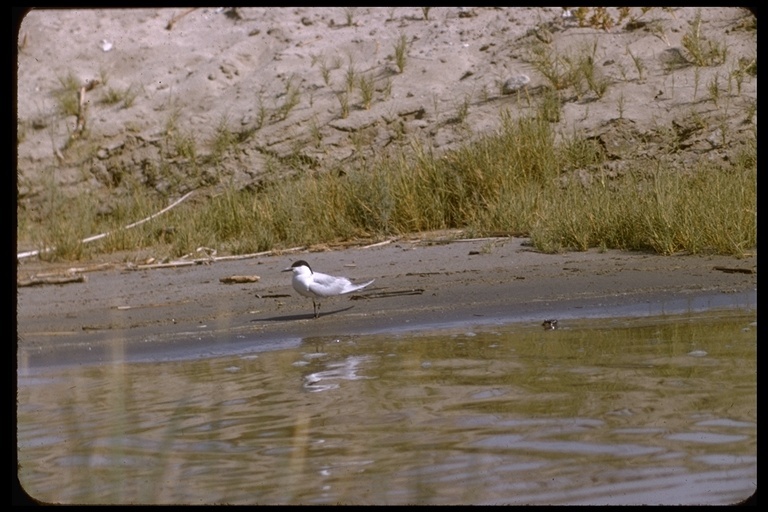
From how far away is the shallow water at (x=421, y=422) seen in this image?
456 cm

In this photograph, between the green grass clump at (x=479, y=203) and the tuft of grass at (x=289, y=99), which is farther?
the tuft of grass at (x=289, y=99)

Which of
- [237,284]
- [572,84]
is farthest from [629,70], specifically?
[237,284]

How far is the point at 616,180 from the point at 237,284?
4.49 meters

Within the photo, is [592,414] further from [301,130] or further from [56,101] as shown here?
[56,101]

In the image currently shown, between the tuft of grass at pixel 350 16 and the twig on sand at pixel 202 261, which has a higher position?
the tuft of grass at pixel 350 16

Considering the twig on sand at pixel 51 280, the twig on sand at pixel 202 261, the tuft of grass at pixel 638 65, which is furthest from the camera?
the tuft of grass at pixel 638 65

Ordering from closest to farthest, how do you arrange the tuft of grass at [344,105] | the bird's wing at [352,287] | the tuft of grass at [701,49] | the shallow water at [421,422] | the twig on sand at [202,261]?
the shallow water at [421,422]
the bird's wing at [352,287]
the twig on sand at [202,261]
the tuft of grass at [701,49]
the tuft of grass at [344,105]

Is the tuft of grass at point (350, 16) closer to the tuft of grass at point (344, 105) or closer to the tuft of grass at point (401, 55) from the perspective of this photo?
the tuft of grass at point (401, 55)

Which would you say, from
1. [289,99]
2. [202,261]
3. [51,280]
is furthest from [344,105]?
[51,280]

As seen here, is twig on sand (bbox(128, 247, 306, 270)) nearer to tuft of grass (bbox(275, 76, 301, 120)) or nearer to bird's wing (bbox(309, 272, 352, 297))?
bird's wing (bbox(309, 272, 352, 297))

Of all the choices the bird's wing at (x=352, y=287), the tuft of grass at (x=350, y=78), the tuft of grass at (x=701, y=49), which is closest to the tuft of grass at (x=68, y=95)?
the tuft of grass at (x=350, y=78)

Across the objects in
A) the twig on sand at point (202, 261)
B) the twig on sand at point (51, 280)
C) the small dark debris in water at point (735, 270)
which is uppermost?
the twig on sand at point (202, 261)

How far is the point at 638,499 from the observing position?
4273mm

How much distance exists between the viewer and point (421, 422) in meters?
5.48
